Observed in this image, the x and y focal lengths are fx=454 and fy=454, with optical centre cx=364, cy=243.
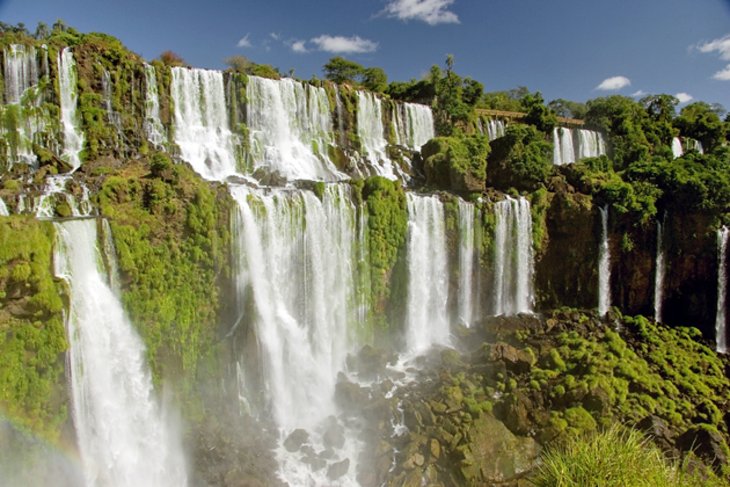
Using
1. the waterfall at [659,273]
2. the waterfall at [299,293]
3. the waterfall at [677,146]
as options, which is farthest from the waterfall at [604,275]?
the waterfall at [677,146]

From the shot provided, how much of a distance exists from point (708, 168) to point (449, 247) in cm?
1514

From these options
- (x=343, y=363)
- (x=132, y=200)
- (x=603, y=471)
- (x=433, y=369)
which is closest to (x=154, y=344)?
(x=132, y=200)

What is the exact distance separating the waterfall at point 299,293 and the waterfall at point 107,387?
3.70 m

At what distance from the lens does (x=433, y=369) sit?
18469 millimetres

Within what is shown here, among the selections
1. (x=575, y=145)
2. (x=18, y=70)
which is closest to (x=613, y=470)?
(x=18, y=70)

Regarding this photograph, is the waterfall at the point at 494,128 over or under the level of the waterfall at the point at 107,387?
over

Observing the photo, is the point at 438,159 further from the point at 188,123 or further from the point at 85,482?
the point at 85,482

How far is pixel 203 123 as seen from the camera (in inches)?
912

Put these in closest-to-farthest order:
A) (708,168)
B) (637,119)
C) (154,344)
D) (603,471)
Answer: (603,471)
(154,344)
(708,168)
(637,119)

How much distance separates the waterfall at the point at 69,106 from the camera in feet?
64.9

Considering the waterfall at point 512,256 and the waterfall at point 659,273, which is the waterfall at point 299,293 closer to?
the waterfall at point 512,256

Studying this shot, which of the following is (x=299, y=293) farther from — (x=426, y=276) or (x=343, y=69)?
(x=343, y=69)

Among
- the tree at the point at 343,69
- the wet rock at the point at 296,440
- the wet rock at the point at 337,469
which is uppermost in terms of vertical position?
the tree at the point at 343,69

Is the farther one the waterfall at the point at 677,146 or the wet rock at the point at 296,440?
the waterfall at the point at 677,146
